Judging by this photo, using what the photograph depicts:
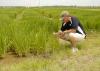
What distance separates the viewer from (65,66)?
6.60 meters

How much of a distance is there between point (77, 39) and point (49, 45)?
32.9 inches

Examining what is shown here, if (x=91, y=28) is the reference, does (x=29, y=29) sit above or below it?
above

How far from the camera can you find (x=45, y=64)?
6773 mm

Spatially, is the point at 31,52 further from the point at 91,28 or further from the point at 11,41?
the point at 91,28

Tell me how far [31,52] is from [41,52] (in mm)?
258

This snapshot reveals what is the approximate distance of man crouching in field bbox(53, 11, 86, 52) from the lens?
28.5 feet

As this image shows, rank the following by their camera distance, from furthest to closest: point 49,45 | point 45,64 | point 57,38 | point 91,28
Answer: point 91,28
point 57,38
point 49,45
point 45,64

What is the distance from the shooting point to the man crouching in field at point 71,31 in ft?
28.5

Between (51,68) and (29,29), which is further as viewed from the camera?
(29,29)

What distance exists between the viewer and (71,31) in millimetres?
8734

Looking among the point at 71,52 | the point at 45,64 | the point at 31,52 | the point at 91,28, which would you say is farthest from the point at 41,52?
the point at 91,28

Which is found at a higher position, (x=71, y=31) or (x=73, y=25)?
(x=73, y=25)

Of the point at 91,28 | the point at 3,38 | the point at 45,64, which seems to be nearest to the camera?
the point at 45,64

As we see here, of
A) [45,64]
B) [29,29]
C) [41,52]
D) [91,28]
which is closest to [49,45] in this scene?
[41,52]
